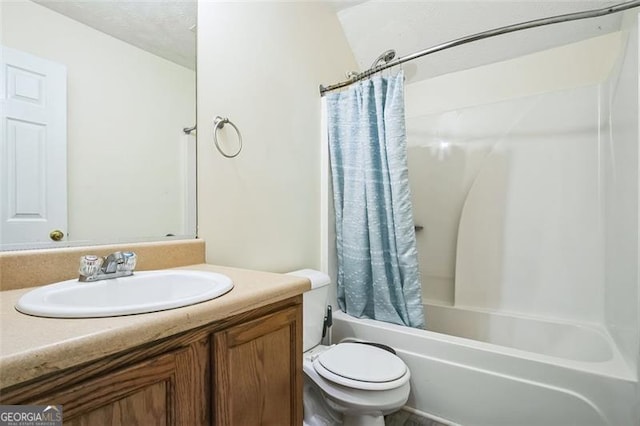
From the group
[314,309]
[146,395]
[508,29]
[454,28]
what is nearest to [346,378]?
[314,309]

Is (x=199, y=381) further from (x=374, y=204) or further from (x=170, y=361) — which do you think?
(x=374, y=204)

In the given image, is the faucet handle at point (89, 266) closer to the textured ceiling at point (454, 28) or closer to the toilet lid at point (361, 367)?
the toilet lid at point (361, 367)

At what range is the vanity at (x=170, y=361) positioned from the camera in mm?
439

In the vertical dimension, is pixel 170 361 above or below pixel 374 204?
below

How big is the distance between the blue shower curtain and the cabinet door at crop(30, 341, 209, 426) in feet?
4.14

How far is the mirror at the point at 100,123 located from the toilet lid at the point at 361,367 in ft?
2.65

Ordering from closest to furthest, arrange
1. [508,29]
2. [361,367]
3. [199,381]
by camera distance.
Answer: [199,381] → [361,367] → [508,29]

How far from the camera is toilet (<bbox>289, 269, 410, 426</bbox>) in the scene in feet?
3.86

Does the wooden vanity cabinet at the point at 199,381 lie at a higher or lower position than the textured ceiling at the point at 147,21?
lower

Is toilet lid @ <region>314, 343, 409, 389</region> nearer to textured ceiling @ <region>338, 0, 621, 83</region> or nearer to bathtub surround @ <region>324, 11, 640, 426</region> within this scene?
bathtub surround @ <region>324, 11, 640, 426</region>

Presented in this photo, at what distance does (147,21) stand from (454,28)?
181 centimetres

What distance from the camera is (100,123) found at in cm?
98

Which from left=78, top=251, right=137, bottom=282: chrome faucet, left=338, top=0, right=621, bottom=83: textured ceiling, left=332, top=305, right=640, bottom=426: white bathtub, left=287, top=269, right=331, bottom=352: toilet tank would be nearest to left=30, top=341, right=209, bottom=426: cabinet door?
left=78, top=251, right=137, bottom=282: chrome faucet

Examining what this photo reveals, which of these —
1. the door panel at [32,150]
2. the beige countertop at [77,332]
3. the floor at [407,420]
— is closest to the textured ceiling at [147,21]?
the door panel at [32,150]
